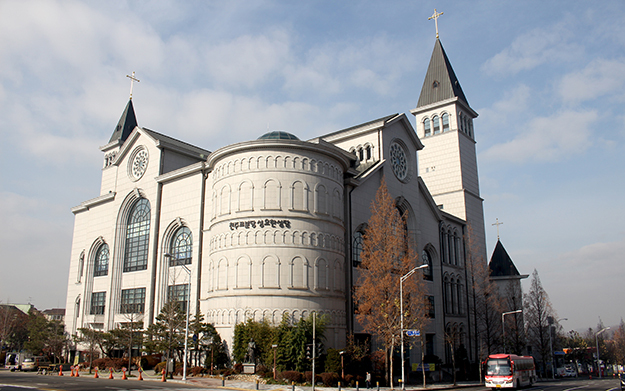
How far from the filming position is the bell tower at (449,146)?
208 ft

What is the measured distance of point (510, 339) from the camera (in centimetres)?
5638

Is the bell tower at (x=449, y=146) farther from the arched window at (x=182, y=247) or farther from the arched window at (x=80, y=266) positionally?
the arched window at (x=80, y=266)

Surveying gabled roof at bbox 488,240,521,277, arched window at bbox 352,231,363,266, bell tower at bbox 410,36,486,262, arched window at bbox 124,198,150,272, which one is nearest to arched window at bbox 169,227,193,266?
arched window at bbox 124,198,150,272

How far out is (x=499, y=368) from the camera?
107 ft

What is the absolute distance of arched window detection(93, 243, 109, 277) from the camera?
5391 centimetres

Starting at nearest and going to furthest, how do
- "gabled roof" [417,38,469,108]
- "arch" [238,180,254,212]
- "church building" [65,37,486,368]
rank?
"church building" [65,37,486,368]
"arch" [238,180,254,212]
"gabled roof" [417,38,469,108]

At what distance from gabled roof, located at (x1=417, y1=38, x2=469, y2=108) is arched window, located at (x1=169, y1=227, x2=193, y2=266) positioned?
3911 cm

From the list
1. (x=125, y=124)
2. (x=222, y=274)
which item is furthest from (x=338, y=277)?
(x=125, y=124)

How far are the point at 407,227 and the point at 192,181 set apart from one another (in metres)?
22.9

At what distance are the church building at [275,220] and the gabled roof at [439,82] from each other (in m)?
0.19

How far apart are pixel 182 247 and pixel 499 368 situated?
2950cm

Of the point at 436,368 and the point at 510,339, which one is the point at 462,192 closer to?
the point at 510,339

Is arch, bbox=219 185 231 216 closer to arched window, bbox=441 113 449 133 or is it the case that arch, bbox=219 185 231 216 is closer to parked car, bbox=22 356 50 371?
parked car, bbox=22 356 50 371

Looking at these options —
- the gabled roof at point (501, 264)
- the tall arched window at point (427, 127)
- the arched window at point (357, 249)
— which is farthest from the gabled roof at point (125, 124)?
the gabled roof at point (501, 264)
